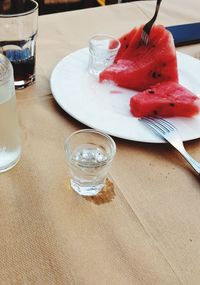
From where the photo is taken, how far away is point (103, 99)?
844 millimetres

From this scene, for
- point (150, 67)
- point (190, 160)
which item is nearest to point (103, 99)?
point (150, 67)

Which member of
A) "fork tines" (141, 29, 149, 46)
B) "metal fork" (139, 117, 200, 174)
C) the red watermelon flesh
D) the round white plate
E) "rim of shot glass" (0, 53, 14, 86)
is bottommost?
the round white plate

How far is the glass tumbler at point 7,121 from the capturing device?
0.62m

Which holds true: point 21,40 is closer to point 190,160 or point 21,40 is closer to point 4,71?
point 4,71

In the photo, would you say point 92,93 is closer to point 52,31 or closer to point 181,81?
point 181,81

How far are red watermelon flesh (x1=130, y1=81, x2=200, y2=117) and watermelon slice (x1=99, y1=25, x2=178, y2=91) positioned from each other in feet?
0.23

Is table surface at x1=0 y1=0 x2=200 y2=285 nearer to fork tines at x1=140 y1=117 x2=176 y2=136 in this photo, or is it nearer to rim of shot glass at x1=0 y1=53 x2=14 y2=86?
fork tines at x1=140 y1=117 x2=176 y2=136

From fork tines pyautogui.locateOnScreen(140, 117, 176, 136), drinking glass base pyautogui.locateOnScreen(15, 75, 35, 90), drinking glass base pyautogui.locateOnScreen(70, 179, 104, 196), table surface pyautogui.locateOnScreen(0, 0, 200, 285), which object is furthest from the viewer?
drinking glass base pyautogui.locateOnScreen(15, 75, 35, 90)

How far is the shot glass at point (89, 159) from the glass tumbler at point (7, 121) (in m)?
0.09

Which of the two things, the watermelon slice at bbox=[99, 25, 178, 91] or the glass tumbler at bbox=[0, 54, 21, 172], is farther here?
the watermelon slice at bbox=[99, 25, 178, 91]

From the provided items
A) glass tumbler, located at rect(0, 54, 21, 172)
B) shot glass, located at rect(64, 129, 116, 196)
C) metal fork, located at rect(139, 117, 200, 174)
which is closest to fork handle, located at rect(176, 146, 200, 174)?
metal fork, located at rect(139, 117, 200, 174)

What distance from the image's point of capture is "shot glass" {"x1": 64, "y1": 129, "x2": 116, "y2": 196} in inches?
24.6

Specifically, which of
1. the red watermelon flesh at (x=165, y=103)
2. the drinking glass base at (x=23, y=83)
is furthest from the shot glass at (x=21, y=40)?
the red watermelon flesh at (x=165, y=103)

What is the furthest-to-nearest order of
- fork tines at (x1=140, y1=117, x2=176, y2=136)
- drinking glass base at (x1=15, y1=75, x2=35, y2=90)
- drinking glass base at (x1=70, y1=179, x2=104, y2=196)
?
drinking glass base at (x1=15, y1=75, x2=35, y2=90)
fork tines at (x1=140, y1=117, x2=176, y2=136)
drinking glass base at (x1=70, y1=179, x2=104, y2=196)
